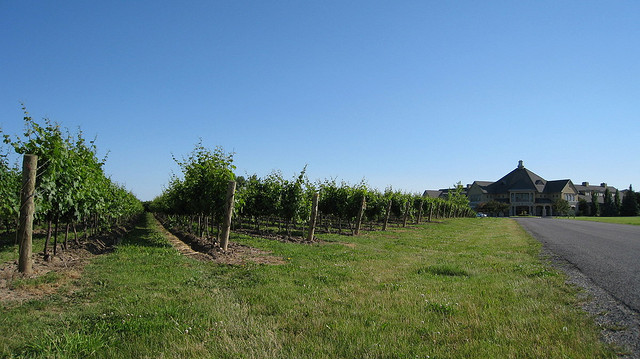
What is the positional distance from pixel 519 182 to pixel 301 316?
112 meters

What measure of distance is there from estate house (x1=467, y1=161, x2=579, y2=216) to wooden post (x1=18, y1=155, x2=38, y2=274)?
4122 inches

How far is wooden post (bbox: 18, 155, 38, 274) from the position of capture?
7.39m

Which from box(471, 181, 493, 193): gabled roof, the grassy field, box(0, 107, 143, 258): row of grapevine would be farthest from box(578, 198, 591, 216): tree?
box(0, 107, 143, 258): row of grapevine

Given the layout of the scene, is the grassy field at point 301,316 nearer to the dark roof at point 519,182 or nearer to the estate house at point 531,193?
the estate house at point 531,193

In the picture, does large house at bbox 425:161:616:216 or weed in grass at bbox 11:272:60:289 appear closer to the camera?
weed in grass at bbox 11:272:60:289

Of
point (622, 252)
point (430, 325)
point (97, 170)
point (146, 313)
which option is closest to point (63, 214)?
point (97, 170)

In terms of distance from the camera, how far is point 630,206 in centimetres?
9056

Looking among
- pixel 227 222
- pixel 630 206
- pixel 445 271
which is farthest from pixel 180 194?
pixel 630 206

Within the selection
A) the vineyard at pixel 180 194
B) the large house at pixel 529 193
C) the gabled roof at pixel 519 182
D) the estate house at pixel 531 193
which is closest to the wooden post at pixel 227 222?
the vineyard at pixel 180 194

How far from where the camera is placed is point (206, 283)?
22.8ft

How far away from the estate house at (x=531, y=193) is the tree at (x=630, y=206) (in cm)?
1032

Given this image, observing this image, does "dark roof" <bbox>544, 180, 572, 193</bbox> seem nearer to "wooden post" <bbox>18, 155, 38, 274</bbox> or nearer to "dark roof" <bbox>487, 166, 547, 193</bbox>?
"dark roof" <bbox>487, 166, 547, 193</bbox>

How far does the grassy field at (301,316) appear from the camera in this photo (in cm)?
387

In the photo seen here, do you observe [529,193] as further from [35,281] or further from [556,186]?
[35,281]
